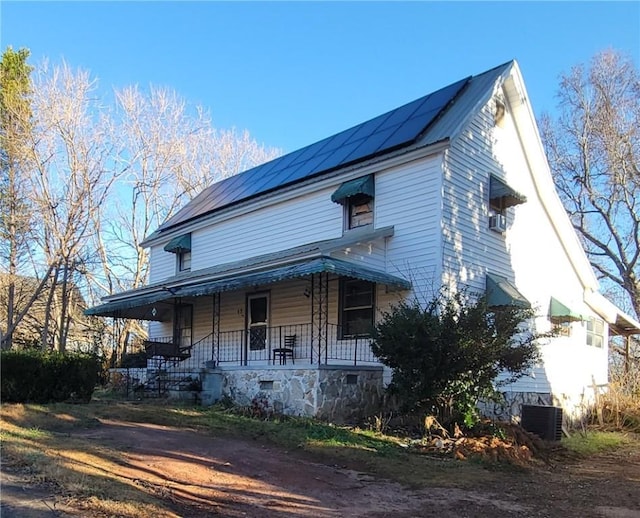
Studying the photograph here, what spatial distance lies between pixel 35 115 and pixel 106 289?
32.3 feet

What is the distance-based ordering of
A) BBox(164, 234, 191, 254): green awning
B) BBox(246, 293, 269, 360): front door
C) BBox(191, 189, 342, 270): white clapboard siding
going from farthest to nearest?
BBox(164, 234, 191, 254): green awning, BBox(246, 293, 269, 360): front door, BBox(191, 189, 342, 270): white clapboard siding

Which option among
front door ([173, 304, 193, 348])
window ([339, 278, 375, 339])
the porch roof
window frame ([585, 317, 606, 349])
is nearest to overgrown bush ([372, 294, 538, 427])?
the porch roof

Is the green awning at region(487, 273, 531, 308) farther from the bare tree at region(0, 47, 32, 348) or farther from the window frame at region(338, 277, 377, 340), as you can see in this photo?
the bare tree at region(0, 47, 32, 348)

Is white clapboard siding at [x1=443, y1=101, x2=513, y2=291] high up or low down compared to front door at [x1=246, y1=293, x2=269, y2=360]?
up

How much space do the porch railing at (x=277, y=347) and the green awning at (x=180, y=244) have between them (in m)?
3.34

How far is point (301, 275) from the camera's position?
441 inches

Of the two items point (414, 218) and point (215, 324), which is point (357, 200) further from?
point (215, 324)

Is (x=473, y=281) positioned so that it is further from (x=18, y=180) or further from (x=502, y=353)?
(x=18, y=180)

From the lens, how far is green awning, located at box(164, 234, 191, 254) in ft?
62.3

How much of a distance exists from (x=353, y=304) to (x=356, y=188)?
2.69 metres

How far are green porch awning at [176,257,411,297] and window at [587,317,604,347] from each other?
8898mm

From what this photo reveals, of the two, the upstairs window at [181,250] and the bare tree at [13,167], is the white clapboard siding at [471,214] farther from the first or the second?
the bare tree at [13,167]

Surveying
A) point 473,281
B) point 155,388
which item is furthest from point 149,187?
point 473,281

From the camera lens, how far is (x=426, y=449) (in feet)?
30.5
